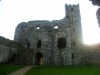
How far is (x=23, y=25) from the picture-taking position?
41125mm

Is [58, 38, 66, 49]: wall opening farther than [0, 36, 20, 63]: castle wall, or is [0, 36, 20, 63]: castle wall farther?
[58, 38, 66, 49]: wall opening

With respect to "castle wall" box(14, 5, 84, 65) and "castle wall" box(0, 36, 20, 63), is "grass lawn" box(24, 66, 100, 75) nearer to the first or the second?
"castle wall" box(14, 5, 84, 65)

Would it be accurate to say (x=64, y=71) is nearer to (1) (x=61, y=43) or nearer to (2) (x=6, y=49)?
(1) (x=61, y=43)

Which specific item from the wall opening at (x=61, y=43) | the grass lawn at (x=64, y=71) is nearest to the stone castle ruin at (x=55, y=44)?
the wall opening at (x=61, y=43)

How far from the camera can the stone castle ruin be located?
102ft

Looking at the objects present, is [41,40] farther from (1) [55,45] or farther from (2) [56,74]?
(2) [56,74]

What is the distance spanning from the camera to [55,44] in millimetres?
34594

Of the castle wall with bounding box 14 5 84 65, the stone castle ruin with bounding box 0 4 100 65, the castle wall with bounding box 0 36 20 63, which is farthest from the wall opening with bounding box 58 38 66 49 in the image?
the castle wall with bounding box 0 36 20 63

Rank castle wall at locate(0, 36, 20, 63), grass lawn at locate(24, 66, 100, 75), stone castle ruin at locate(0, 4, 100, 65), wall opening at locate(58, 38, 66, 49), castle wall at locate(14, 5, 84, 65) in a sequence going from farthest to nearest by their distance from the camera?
wall opening at locate(58, 38, 66, 49) → castle wall at locate(14, 5, 84, 65) → stone castle ruin at locate(0, 4, 100, 65) → castle wall at locate(0, 36, 20, 63) → grass lawn at locate(24, 66, 100, 75)

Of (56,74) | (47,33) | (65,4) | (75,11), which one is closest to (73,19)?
(75,11)

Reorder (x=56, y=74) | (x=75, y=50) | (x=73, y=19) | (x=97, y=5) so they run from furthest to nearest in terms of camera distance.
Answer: (x=73, y=19), (x=75, y=50), (x=56, y=74), (x=97, y=5)

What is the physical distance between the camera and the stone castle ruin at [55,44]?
3119 centimetres

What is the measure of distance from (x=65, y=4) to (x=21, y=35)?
1690cm

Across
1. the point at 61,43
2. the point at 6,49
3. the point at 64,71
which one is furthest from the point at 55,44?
the point at 64,71
